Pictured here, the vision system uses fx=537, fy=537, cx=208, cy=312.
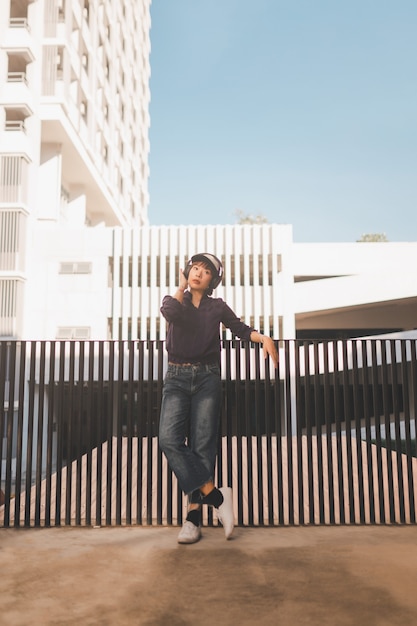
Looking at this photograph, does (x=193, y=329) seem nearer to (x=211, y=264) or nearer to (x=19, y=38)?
(x=211, y=264)

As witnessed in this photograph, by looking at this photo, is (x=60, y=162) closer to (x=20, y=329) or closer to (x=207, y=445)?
(x=20, y=329)

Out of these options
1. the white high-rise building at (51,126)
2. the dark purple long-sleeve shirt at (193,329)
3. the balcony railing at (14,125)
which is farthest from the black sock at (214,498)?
the balcony railing at (14,125)

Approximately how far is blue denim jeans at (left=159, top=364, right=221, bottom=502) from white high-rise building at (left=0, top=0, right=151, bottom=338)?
2333cm

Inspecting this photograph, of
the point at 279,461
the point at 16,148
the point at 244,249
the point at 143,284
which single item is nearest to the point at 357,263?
the point at 244,249

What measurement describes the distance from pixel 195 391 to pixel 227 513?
101cm

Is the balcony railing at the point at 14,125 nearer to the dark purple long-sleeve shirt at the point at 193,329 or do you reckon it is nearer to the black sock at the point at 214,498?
the dark purple long-sleeve shirt at the point at 193,329

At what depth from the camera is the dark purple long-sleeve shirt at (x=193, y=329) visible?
4.41 metres

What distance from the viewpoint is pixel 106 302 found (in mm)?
31359

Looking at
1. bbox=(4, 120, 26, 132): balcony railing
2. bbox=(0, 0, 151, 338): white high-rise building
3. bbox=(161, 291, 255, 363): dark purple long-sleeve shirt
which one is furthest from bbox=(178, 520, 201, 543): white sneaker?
bbox=(4, 120, 26, 132): balcony railing

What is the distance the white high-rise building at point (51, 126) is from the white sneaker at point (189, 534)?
23631 millimetres

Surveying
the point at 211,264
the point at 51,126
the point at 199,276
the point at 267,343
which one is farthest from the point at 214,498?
the point at 51,126

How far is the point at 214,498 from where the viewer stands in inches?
171

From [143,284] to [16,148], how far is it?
10107 millimetres

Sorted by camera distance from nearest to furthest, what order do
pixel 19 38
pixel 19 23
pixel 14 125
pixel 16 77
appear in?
pixel 19 38
pixel 14 125
pixel 19 23
pixel 16 77
